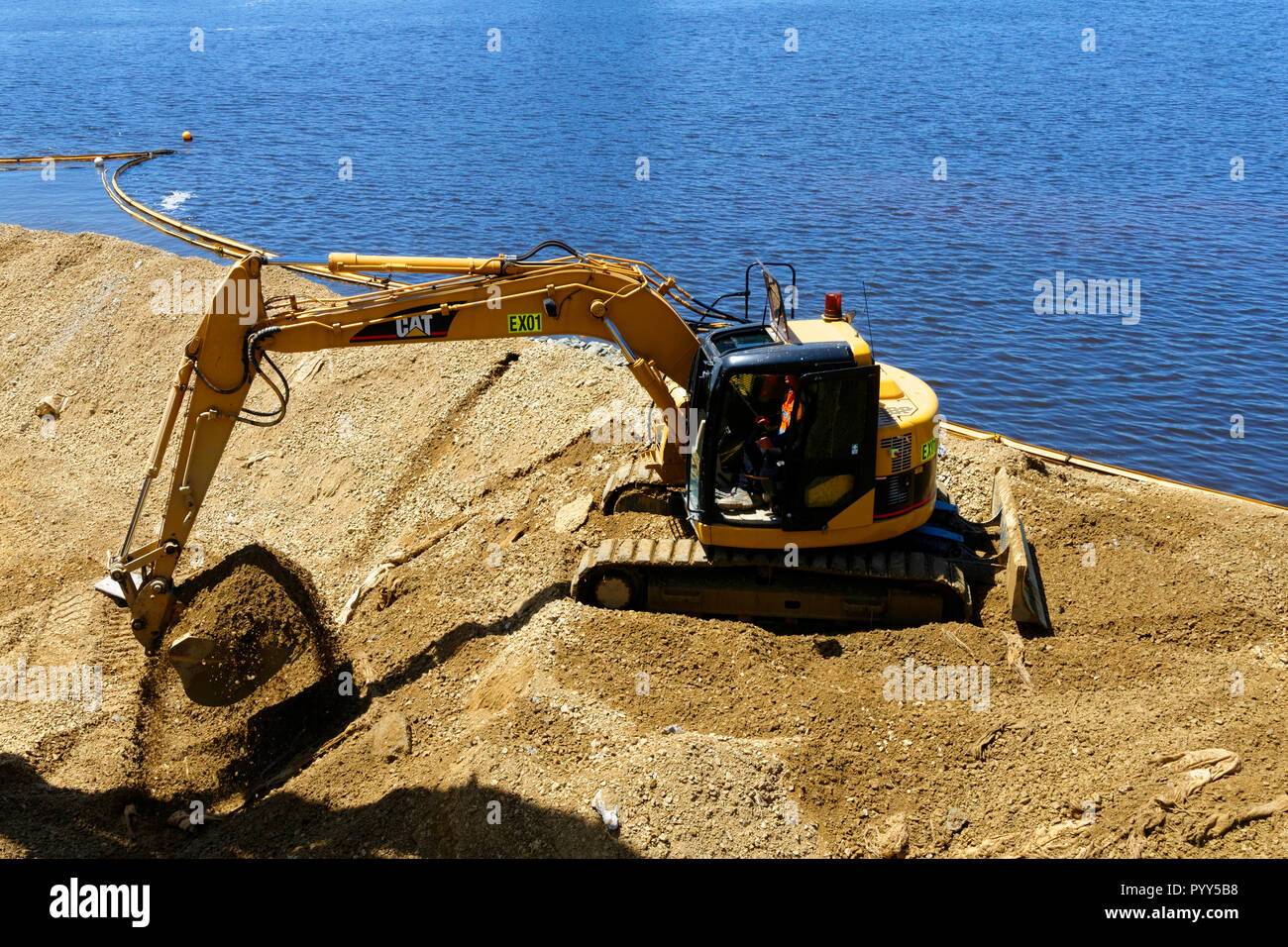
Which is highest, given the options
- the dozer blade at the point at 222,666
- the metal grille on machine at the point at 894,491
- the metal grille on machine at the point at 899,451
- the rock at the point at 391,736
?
the metal grille on machine at the point at 899,451

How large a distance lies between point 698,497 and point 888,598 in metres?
2.10

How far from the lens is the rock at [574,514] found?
11258 millimetres

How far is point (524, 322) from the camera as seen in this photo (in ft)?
31.8

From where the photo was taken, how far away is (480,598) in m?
10.6

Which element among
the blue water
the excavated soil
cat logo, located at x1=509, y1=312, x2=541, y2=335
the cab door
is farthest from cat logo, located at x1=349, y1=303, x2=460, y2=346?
the blue water

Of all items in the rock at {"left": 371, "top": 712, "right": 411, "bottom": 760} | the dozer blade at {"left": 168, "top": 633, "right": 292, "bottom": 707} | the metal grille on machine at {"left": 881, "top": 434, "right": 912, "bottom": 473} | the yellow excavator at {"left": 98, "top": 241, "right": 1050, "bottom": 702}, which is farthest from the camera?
the metal grille on machine at {"left": 881, "top": 434, "right": 912, "bottom": 473}

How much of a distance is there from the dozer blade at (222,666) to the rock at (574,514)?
10.4ft

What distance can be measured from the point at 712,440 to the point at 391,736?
12.6 ft

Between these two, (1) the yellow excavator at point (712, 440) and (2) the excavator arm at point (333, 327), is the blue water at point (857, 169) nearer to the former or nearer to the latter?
(1) the yellow excavator at point (712, 440)

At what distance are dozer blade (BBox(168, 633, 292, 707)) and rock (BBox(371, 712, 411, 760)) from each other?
122 centimetres

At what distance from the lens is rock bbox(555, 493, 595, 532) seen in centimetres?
1126

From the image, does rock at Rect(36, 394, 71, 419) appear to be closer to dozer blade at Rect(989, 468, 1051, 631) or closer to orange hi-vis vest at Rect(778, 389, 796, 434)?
orange hi-vis vest at Rect(778, 389, 796, 434)

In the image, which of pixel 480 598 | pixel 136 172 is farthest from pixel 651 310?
pixel 136 172

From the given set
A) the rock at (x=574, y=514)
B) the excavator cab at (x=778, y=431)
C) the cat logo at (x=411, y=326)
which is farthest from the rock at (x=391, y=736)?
the cat logo at (x=411, y=326)
